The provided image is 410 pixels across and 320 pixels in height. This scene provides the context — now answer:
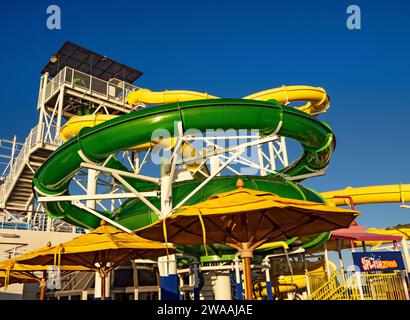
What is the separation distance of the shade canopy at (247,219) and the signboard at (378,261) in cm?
608

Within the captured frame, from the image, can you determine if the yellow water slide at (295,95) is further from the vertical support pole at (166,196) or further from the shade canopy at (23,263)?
the shade canopy at (23,263)

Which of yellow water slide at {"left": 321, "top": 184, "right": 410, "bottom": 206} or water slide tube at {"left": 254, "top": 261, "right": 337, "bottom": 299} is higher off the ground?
yellow water slide at {"left": 321, "top": 184, "right": 410, "bottom": 206}

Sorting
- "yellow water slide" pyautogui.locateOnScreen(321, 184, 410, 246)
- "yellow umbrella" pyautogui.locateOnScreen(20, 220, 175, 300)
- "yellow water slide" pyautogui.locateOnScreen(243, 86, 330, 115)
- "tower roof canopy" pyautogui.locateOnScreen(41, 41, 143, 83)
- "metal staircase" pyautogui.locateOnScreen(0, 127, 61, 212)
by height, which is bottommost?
"yellow umbrella" pyautogui.locateOnScreen(20, 220, 175, 300)

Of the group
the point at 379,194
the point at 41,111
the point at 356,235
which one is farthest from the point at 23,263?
the point at 379,194

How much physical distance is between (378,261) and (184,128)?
754 cm

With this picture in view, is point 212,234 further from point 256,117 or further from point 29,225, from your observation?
point 29,225

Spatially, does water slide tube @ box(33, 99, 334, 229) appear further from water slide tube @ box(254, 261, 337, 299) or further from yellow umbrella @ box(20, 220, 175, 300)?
water slide tube @ box(254, 261, 337, 299)

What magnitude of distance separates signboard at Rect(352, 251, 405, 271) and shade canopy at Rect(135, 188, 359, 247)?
6.08 m

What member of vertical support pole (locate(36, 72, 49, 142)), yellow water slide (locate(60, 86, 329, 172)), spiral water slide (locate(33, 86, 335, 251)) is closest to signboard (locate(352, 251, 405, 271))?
spiral water slide (locate(33, 86, 335, 251))

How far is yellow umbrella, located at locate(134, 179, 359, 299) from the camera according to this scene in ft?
15.3

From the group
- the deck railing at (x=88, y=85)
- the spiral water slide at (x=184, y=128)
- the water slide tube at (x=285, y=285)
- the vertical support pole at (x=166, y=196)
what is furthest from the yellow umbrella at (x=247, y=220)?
the deck railing at (x=88, y=85)

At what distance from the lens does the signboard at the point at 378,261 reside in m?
10.9

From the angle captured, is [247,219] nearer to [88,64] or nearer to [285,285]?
[285,285]

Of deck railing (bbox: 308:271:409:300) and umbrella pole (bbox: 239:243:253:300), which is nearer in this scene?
umbrella pole (bbox: 239:243:253:300)
